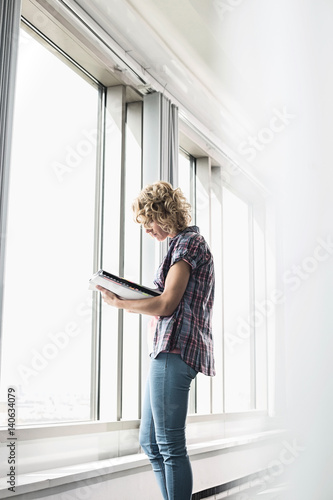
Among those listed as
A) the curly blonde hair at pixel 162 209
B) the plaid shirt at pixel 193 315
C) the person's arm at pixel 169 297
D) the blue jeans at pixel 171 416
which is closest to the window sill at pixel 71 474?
the blue jeans at pixel 171 416

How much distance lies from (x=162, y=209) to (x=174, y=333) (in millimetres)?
378

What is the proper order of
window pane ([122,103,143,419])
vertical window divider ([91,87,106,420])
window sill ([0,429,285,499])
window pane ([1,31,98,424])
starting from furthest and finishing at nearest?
window pane ([122,103,143,419]) < vertical window divider ([91,87,106,420]) < window pane ([1,31,98,424]) < window sill ([0,429,285,499])

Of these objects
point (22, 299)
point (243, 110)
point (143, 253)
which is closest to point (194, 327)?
point (22, 299)

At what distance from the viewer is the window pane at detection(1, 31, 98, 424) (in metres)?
2.05

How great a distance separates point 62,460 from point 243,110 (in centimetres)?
183

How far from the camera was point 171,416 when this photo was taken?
1417mm

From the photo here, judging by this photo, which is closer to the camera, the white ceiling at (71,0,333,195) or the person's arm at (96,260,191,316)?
the white ceiling at (71,0,333,195)

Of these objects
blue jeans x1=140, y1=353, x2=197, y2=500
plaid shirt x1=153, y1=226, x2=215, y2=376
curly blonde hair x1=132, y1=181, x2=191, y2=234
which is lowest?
blue jeans x1=140, y1=353, x2=197, y2=500

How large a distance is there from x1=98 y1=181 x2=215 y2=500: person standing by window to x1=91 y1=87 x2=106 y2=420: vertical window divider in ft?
3.07

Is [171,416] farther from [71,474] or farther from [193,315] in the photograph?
[71,474]

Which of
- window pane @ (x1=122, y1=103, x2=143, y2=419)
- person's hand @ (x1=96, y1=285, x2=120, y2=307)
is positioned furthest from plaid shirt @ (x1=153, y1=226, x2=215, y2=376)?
window pane @ (x1=122, y1=103, x2=143, y2=419)

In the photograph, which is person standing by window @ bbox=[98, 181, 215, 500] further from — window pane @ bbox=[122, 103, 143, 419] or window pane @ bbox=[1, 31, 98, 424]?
window pane @ bbox=[122, 103, 143, 419]

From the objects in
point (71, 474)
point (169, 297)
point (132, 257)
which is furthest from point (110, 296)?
point (132, 257)

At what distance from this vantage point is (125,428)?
246 centimetres
